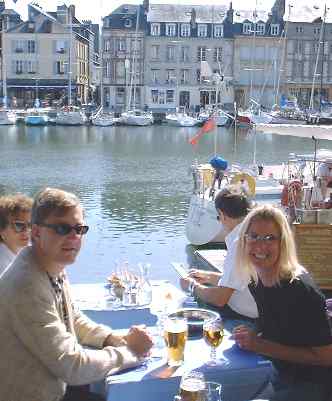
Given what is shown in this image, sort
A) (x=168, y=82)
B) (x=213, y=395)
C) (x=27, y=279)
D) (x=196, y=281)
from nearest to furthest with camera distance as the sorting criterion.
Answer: (x=213, y=395), (x=27, y=279), (x=196, y=281), (x=168, y=82)

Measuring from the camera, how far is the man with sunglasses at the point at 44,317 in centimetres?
269

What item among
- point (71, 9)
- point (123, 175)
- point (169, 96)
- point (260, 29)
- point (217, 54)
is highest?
point (71, 9)

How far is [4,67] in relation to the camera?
69.9 m

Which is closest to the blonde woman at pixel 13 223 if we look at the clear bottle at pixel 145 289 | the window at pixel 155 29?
the clear bottle at pixel 145 289

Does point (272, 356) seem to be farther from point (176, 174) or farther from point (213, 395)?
point (176, 174)

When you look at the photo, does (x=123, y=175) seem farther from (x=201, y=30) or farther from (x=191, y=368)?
(x=201, y=30)

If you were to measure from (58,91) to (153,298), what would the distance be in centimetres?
6814

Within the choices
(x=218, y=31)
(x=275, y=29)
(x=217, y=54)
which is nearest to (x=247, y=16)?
(x=275, y=29)

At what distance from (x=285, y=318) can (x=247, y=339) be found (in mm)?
236

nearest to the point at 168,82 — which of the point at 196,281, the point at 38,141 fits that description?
the point at 38,141

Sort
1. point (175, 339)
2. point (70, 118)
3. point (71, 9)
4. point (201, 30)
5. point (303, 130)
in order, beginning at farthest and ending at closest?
point (71, 9)
point (201, 30)
point (70, 118)
point (303, 130)
point (175, 339)

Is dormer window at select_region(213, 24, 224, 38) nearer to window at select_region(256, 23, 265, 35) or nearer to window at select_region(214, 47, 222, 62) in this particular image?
window at select_region(214, 47, 222, 62)

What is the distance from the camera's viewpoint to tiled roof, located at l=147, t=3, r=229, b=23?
68000mm

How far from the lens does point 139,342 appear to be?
3.18 meters
